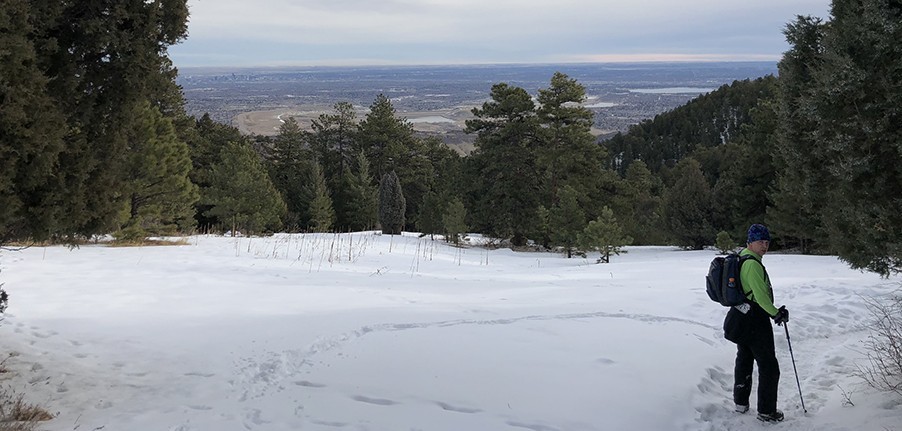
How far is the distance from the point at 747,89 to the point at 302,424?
96377 millimetres

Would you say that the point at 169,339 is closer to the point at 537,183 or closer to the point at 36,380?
the point at 36,380

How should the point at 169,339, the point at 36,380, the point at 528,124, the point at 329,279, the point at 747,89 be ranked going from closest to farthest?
the point at 36,380, the point at 169,339, the point at 329,279, the point at 528,124, the point at 747,89

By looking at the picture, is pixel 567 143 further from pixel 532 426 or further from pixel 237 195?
pixel 532 426

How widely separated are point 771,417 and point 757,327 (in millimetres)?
708

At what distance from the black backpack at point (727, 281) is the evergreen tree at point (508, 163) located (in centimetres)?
2230

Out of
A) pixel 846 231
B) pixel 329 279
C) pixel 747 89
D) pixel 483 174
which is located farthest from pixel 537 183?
pixel 747 89

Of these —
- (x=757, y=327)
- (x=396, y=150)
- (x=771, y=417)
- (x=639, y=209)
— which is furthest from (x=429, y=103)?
(x=771, y=417)

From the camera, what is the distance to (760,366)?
5.04 m

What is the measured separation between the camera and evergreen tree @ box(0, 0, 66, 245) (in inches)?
139

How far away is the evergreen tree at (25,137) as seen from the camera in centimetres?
352

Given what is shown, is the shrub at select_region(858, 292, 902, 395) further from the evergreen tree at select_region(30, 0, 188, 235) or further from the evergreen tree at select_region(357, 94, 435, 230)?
the evergreen tree at select_region(357, 94, 435, 230)

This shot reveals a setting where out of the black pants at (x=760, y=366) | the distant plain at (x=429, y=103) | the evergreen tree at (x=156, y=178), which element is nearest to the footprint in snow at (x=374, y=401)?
the black pants at (x=760, y=366)

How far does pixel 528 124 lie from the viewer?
28.0 meters

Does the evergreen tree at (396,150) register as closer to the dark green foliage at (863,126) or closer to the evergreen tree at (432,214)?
the evergreen tree at (432,214)
